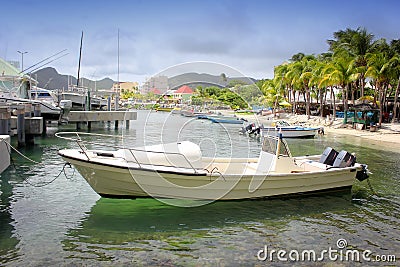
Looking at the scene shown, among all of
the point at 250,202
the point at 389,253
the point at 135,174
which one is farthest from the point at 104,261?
the point at 389,253

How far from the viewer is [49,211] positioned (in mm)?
10844

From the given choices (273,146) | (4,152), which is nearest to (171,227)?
(273,146)

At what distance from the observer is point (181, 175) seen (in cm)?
1070

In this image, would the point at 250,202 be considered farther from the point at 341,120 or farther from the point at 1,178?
the point at 341,120

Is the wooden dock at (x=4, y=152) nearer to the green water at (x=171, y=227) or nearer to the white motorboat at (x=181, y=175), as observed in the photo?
the green water at (x=171, y=227)

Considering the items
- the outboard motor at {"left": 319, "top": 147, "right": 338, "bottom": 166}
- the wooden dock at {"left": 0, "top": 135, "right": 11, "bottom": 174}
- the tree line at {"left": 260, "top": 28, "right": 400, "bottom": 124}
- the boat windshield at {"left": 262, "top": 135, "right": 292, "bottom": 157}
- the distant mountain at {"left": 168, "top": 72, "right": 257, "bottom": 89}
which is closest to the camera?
the wooden dock at {"left": 0, "top": 135, "right": 11, "bottom": 174}

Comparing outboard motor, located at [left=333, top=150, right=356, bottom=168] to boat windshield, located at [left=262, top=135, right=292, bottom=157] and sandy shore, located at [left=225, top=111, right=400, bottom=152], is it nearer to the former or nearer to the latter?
boat windshield, located at [left=262, top=135, right=292, bottom=157]

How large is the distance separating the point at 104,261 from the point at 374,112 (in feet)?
141

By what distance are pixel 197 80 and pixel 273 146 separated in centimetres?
362

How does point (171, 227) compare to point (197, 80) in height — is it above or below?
below

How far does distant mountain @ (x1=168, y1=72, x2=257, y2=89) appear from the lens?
10812mm

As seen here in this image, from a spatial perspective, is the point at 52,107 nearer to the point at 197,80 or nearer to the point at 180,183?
the point at 197,80

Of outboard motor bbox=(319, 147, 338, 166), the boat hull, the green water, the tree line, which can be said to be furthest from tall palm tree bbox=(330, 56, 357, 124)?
the boat hull

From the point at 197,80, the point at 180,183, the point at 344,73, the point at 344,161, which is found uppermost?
the point at 344,73
